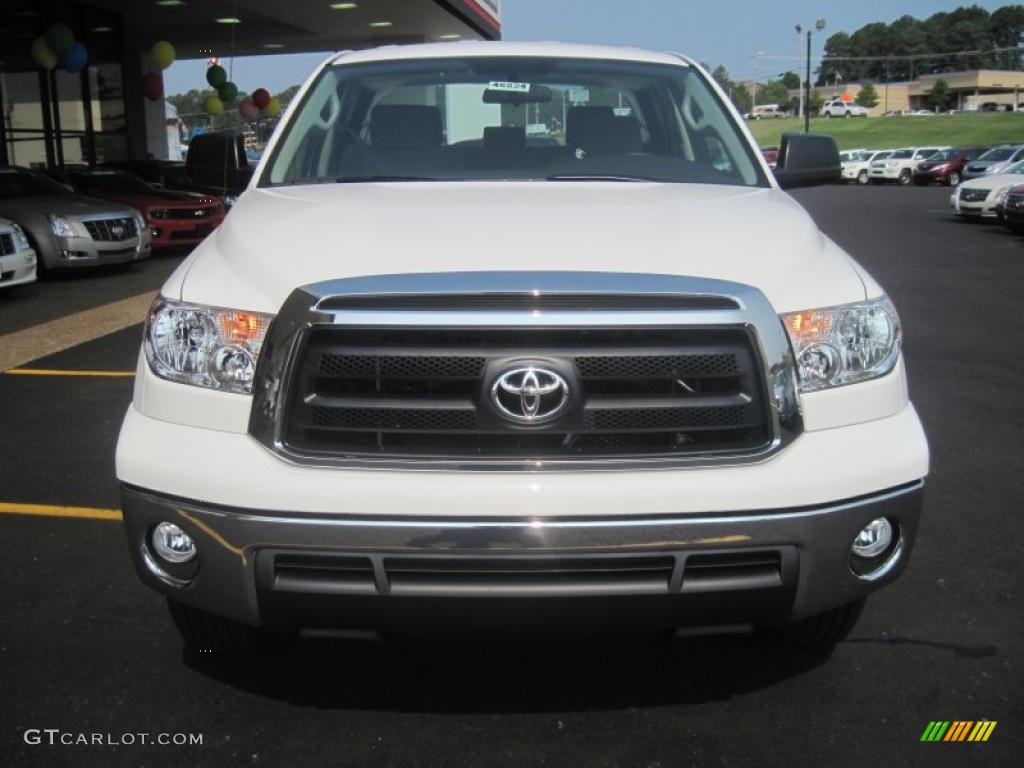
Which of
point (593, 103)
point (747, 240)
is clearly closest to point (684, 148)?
point (593, 103)

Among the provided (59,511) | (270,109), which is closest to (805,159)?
(59,511)

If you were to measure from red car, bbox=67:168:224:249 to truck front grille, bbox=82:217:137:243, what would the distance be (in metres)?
1.87

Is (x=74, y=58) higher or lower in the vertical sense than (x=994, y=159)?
higher

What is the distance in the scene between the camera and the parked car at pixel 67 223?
12.4m

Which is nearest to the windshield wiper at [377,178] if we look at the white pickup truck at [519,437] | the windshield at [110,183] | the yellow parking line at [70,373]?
the white pickup truck at [519,437]

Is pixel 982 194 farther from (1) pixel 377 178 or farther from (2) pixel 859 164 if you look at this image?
(2) pixel 859 164

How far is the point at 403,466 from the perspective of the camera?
2430mm

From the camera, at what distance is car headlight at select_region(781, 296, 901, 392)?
2.58 m

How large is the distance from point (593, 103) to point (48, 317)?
7703 mm

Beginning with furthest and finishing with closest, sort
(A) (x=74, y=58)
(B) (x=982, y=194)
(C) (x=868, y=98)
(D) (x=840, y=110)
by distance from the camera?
(C) (x=868, y=98), (D) (x=840, y=110), (B) (x=982, y=194), (A) (x=74, y=58)

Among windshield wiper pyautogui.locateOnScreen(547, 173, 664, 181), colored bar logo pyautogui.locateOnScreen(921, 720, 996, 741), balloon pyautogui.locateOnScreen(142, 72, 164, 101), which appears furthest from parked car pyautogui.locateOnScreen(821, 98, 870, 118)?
colored bar logo pyautogui.locateOnScreen(921, 720, 996, 741)

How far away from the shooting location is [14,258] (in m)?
10.6

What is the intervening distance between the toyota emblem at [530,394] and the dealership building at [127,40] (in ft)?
61.5

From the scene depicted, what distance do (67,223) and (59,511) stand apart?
359 inches
